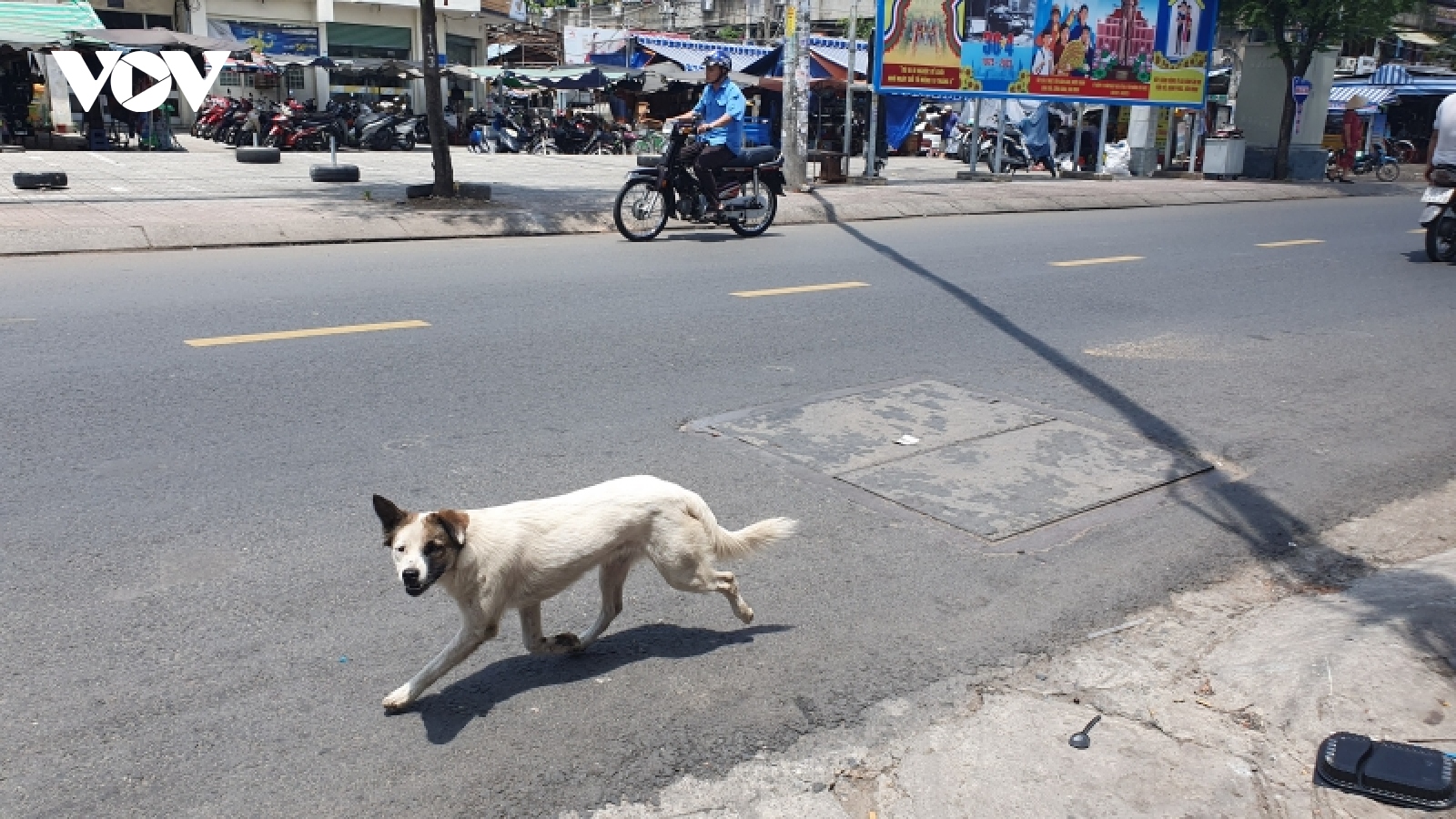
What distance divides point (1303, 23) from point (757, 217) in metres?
16.8

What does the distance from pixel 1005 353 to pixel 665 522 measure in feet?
15.2

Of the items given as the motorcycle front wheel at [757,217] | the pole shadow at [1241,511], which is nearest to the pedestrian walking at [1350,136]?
the motorcycle front wheel at [757,217]

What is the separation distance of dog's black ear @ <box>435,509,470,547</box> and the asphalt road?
55 cm

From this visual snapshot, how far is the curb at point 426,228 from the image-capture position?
10316 mm

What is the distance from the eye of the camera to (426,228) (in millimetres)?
12180

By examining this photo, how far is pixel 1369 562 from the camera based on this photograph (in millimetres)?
4703

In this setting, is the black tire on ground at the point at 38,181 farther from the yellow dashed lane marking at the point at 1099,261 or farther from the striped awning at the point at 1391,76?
the striped awning at the point at 1391,76

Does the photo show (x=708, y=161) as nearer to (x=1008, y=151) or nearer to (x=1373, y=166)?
(x=1008, y=151)

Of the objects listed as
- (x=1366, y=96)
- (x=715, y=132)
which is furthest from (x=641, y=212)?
(x=1366, y=96)

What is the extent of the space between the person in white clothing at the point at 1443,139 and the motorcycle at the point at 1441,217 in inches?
2.6

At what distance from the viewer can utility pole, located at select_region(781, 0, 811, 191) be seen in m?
17.0

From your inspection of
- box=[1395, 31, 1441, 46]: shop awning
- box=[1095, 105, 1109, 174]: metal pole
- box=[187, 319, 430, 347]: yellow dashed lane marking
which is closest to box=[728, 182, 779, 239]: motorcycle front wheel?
box=[187, 319, 430, 347]: yellow dashed lane marking

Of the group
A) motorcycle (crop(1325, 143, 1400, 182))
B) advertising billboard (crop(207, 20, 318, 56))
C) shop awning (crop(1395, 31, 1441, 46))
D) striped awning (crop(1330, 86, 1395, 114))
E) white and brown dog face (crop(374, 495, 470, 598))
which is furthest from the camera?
shop awning (crop(1395, 31, 1441, 46))

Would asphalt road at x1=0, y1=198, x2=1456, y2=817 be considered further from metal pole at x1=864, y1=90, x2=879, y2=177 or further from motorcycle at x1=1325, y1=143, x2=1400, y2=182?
motorcycle at x1=1325, y1=143, x2=1400, y2=182
